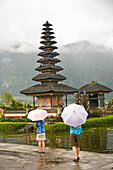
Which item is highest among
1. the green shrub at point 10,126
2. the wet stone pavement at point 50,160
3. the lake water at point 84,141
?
the green shrub at point 10,126

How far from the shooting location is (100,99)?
42.7m

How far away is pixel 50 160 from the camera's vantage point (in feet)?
30.3

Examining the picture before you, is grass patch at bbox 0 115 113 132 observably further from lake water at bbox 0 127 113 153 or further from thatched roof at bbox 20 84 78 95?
thatched roof at bbox 20 84 78 95

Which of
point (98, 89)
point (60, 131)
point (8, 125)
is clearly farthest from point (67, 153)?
point (98, 89)

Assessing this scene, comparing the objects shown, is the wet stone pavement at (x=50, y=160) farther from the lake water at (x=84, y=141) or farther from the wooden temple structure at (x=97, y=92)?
the wooden temple structure at (x=97, y=92)

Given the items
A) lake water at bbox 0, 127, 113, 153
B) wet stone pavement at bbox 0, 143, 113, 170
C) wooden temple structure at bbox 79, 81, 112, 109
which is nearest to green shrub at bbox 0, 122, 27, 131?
lake water at bbox 0, 127, 113, 153

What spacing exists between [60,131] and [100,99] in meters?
20.1

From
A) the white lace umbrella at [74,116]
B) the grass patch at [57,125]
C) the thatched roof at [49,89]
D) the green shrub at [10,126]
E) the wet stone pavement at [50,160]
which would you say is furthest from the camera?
the thatched roof at [49,89]

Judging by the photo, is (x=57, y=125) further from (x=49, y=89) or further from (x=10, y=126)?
(x=49, y=89)

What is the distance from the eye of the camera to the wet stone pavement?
8223mm

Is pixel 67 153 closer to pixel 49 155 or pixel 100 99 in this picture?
pixel 49 155

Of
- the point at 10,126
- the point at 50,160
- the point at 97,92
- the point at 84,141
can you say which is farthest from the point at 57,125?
the point at 97,92

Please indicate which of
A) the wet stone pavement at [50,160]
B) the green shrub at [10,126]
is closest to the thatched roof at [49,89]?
the green shrub at [10,126]

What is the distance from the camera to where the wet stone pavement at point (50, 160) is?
27.0ft
